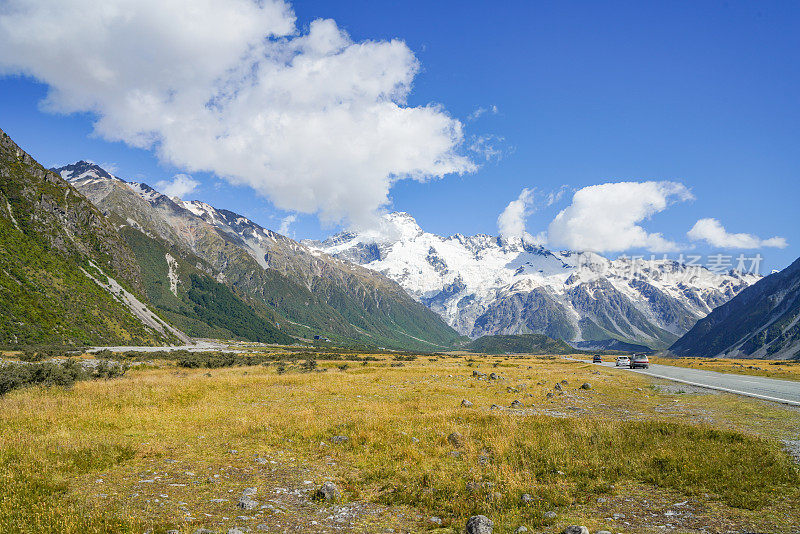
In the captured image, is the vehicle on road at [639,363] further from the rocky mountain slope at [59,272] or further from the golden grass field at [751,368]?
the rocky mountain slope at [59,272]

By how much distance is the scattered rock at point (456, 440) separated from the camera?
15305mm

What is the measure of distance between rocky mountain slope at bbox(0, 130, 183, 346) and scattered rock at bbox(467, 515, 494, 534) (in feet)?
369

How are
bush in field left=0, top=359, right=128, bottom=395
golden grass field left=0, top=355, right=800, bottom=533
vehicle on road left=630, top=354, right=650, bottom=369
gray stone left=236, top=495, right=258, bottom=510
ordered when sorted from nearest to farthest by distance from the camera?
golden grass field left=0, top=355, right=800, bottom=533 < gray stone left=236, top=495, right=258, bottom=510 < bush in field left=0, top=359, right=128, bottom=395 < vehicle on road left=630, top=354, right=650, bottom=369

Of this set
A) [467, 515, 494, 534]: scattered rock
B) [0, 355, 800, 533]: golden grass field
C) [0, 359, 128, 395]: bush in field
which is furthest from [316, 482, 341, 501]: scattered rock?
[0, 359, 128, 395]: bush in field

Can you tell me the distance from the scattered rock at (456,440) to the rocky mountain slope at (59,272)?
354ft

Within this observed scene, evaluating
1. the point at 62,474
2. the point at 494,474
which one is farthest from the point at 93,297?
the point at 494,474

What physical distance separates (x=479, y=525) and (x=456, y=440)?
767 centimetres

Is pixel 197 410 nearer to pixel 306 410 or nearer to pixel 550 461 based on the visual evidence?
pixel 306 410

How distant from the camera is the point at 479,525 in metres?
8.23

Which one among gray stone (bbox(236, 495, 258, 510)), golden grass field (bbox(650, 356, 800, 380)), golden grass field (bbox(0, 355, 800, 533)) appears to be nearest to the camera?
golden grass field (bbox(0, 355, 800, 533))

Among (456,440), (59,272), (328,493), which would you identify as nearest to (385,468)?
Answer: (328,493)

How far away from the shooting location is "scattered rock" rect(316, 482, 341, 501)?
33.7ft

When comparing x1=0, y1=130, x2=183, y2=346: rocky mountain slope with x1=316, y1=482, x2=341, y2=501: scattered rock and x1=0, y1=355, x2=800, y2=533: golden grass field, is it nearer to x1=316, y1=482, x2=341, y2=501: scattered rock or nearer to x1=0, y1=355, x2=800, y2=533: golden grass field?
x1=0, y1=355, x2=800, y2=533: golden grass field

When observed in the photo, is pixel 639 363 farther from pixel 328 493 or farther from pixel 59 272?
pixel 59 272
